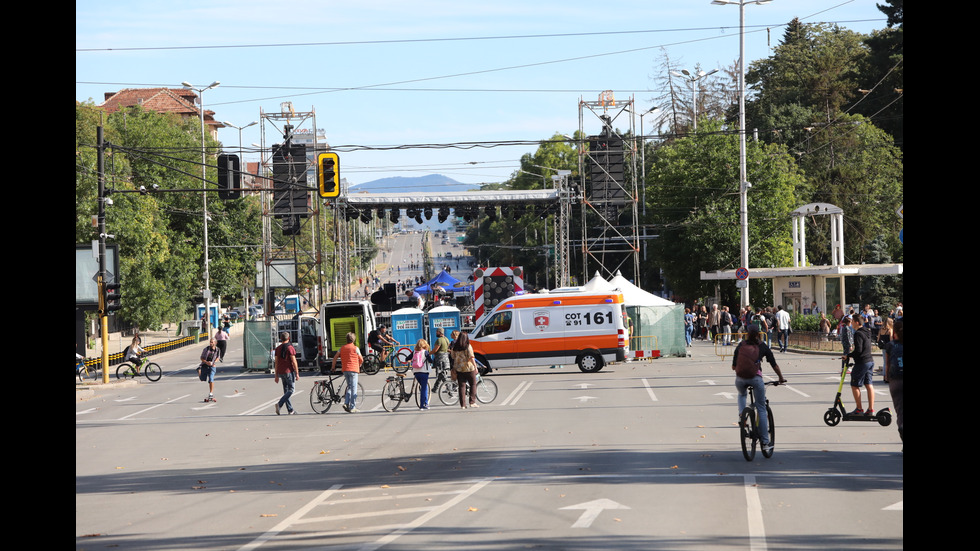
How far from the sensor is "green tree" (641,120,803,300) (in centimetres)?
5959

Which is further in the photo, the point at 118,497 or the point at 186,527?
the point at 118,497

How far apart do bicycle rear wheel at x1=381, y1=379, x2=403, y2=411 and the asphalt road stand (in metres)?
0.22

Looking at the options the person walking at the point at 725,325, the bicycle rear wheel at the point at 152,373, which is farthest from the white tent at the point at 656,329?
the bicycle rear wheel at the point at 152,373

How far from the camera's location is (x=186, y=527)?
10.2 metres

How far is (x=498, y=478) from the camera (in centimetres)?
1245

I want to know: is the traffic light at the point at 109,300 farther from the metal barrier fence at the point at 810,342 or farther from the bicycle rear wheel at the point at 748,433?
the bicycle rear wheel at the point at 748,433

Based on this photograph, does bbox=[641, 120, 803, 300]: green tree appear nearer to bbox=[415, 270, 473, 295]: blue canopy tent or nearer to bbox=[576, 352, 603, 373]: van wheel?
bbox=[415, 270, 473, 295]: blue canopy tent

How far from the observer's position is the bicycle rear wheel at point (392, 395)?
74.6 ft

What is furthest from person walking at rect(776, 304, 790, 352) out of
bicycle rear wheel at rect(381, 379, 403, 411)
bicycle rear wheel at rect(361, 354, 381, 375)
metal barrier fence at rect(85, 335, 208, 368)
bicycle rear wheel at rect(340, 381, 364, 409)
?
metal barrier fence at rect(85, 335, 208, 368)

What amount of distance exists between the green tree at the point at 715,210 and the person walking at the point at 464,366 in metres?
38.3
